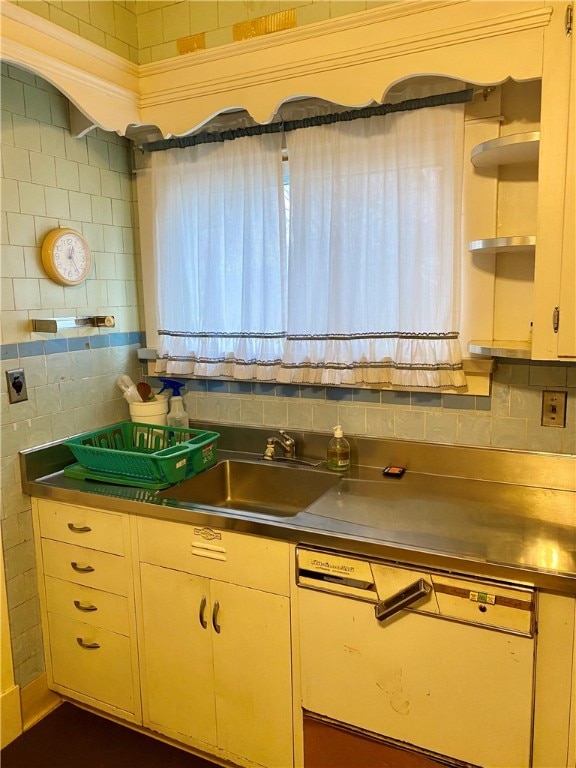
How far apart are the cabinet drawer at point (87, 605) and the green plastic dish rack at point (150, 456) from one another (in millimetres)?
400

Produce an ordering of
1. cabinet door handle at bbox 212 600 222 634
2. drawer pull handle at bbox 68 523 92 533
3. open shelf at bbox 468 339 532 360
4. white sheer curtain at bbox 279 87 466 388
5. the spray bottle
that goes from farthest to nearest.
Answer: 1. the spray bottle
2. drawer pull handle at bbox 68 523 92 533
3. white sheer curtain at bbox 279 87 466 388
4. cabinet door handle at bbox 212 600 222 634
5. open shelf at bbox 468 339 532 360

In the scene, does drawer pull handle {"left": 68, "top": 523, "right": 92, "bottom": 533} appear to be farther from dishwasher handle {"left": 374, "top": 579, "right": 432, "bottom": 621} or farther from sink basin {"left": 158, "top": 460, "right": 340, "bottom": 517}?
dishwasher handle {"left": 374, "top": 579, "right": 432, "bottom": 621}

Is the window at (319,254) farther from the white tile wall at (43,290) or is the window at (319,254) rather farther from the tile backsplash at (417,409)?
the white tile wall at (43,290)

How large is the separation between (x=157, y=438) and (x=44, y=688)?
102 cm

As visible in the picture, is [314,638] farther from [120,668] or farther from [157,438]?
[157,438]

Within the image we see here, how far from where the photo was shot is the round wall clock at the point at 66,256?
2020 mm

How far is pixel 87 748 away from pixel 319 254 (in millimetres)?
1925

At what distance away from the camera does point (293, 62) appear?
1.79m

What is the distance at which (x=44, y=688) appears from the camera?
84.3 inches

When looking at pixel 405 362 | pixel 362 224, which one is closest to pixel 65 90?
pixel 362 224

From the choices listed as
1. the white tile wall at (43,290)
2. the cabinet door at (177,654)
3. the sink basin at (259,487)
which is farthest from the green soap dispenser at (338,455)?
the white tile wall at (43,290)

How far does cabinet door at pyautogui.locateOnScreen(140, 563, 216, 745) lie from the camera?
179cm

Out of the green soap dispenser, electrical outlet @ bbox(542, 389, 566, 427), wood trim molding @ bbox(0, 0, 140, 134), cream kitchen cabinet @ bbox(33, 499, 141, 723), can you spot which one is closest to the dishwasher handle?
the green soap dispenser

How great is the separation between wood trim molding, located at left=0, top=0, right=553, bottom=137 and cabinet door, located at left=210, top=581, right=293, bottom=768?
153 centimetres
